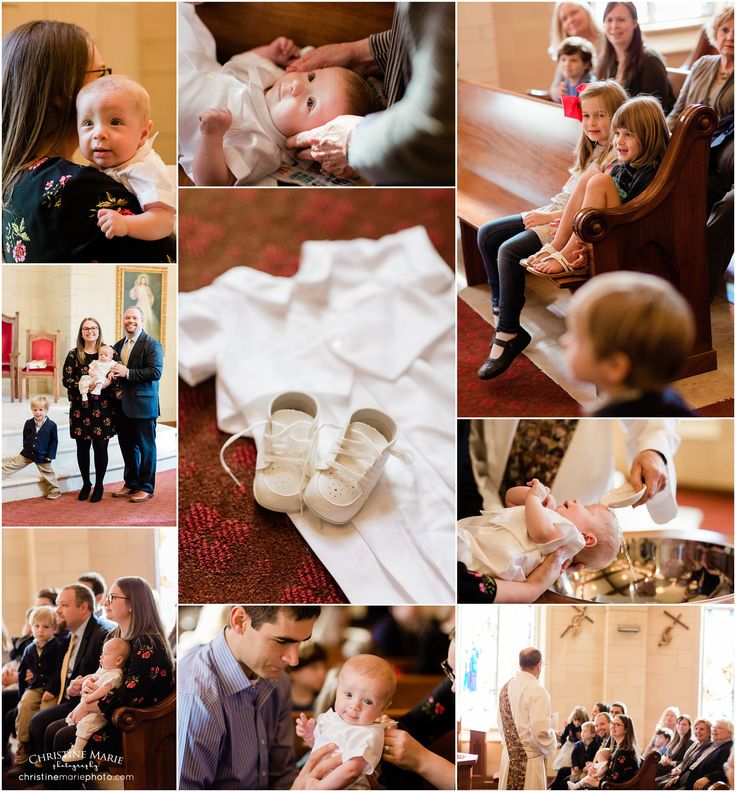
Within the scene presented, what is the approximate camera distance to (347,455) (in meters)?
1.86

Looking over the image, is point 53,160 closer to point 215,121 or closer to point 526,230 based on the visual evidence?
point 215,121

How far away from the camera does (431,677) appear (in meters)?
1.89

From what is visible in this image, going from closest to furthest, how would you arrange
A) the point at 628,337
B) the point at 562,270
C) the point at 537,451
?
the point at 628,337, the point at 562,270, the point at 537,451

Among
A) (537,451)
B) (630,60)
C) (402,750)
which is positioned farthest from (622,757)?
(630,60)

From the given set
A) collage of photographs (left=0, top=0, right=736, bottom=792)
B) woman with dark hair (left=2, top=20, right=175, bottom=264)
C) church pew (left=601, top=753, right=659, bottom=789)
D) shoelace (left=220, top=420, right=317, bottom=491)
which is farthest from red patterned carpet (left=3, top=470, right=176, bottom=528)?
church pew (left=601, top=753, right=659, bottom=789)

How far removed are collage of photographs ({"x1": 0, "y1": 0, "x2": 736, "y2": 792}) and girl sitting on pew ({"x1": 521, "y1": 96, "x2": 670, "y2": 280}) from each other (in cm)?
7

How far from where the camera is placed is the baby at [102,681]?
1.89m

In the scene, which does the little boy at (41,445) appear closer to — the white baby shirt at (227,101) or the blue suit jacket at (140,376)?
the blue suit jacket at (140,376)

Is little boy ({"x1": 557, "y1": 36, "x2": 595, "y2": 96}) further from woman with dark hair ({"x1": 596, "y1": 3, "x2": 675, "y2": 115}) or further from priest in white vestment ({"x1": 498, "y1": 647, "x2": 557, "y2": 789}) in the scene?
priest in white vestment ({"x1": 498, "y1": 647, "x2": 557, "y2": 789})

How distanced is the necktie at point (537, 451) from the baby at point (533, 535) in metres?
0.02

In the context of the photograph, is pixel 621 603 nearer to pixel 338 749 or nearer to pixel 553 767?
pixel 553 767

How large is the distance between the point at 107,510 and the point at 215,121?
2.73ft

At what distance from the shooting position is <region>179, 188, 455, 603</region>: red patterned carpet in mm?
1864

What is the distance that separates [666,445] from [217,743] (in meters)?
1.11
